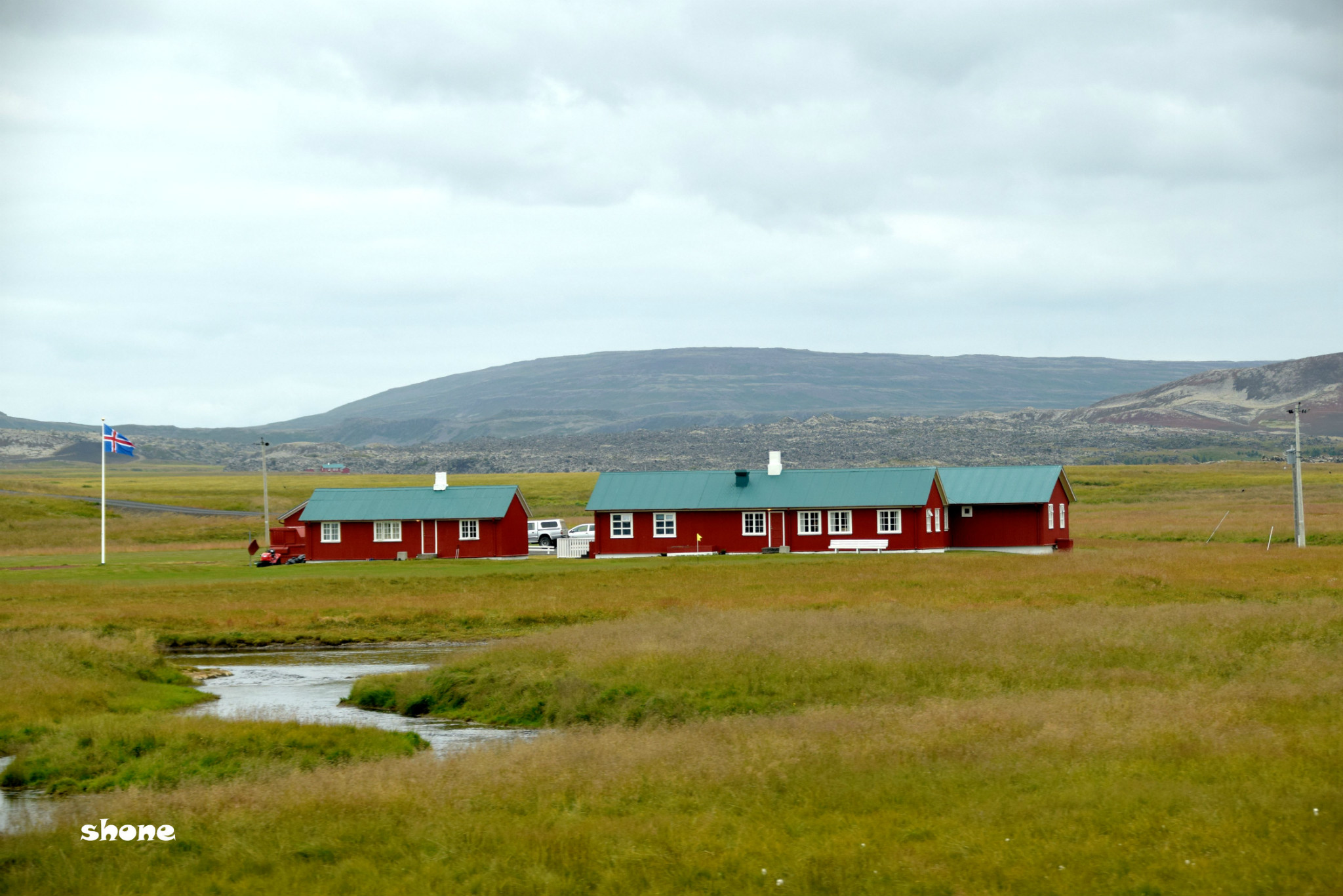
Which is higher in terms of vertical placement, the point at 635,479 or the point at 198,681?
the point at 635,479

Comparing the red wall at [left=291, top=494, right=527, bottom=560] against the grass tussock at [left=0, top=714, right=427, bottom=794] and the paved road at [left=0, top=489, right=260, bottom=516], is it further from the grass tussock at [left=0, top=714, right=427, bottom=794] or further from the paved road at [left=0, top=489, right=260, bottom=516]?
the grass tussock at [left=0, top=714, right=427, bottom=794]

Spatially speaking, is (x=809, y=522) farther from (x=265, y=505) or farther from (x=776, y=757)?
(x=776, y=757)

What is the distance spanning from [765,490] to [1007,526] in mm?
13861

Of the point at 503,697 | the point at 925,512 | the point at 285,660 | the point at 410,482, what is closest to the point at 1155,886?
the point at 503,697

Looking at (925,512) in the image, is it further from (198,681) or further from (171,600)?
(198,681)

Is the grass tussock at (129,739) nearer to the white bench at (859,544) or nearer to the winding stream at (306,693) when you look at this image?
the winding stream at (306,693)

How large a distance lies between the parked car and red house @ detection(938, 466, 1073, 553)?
86.1ft

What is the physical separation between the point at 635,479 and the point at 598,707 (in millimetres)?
46470

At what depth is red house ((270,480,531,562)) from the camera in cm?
6950

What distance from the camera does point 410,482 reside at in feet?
585

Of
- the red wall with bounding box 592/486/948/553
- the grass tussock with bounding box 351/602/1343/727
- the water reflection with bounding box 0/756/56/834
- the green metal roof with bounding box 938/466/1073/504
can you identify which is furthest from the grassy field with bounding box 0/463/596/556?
the water reflection with bounding box 0/756/56/834

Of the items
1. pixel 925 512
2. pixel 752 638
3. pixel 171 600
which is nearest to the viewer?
pixel 752 638

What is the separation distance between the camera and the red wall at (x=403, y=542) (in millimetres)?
69625

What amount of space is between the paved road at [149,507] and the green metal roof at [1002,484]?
69660 millimetres
